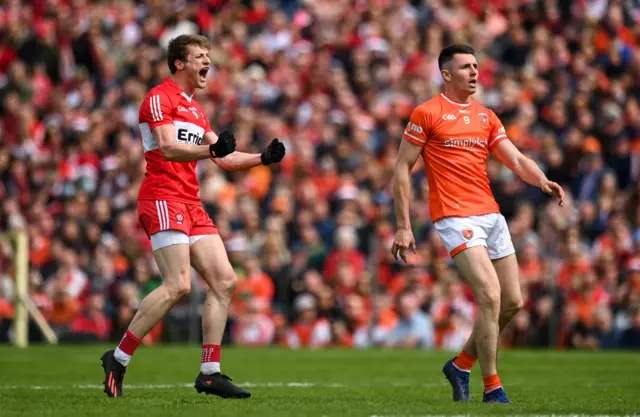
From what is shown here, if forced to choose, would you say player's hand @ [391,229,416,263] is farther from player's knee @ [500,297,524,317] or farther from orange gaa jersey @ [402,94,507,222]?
player's knee @ [500,297,524,317]

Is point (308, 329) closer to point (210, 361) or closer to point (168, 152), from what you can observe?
point (210, 361)

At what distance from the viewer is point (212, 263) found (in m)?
9.41

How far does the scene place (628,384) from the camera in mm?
11641

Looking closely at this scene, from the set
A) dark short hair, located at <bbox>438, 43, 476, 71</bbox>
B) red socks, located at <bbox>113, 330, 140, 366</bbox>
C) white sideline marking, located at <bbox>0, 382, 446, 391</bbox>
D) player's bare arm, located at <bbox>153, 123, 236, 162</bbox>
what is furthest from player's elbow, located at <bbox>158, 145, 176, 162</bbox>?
white sideline marking, located at <bbox>0, 382, 446, 391</bbox>

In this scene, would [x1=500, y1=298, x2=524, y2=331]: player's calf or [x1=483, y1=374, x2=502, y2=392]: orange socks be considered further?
[x1=500, y1=298, x2=524, y2=331]: player's calf

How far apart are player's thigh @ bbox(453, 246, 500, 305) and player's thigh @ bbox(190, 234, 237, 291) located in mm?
1747

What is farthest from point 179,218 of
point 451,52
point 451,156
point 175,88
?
point 451,52

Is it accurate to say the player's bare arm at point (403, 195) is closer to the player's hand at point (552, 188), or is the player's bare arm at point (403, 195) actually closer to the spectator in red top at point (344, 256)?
the player's hand at point (552, 188)

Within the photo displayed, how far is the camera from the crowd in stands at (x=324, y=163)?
19.2 meters

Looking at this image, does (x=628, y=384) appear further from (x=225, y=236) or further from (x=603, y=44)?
(x=603, y=44)

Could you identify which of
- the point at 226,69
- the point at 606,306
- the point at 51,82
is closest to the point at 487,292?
the point at 606,306

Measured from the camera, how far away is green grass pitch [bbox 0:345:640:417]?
847 centimetres

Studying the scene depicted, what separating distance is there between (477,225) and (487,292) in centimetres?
56

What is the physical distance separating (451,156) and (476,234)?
0.65 m
